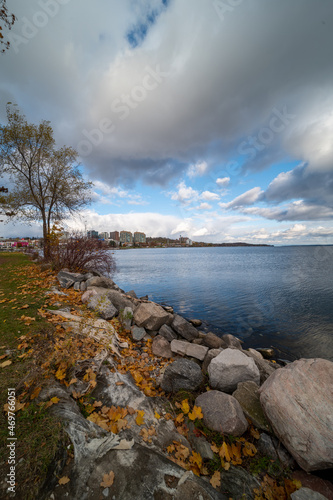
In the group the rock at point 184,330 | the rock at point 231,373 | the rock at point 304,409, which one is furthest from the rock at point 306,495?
the rock at point 184,330

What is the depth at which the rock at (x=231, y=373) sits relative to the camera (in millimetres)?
5488

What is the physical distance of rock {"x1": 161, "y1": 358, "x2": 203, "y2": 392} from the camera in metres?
5.25

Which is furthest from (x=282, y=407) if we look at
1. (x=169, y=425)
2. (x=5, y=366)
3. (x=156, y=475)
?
(x=5, y=366)

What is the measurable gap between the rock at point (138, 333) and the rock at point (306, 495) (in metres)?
6.00

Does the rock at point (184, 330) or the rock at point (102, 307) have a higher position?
the rock at point (102, 307)

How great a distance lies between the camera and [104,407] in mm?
4047

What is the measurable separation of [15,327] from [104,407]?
360 centimetres

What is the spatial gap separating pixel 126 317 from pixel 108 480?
248 inches

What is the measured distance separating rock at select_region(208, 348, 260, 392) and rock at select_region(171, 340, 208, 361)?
1.53 metres

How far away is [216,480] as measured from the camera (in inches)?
128

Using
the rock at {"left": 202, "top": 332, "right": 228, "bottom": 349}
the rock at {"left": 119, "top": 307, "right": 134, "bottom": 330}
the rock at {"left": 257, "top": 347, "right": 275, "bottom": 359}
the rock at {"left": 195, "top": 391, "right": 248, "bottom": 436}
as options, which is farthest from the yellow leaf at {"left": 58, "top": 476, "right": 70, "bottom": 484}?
the rock at {"left": 257, "top": 347, "right": 275, "bottom": 359}

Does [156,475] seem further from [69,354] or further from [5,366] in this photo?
[5,366]

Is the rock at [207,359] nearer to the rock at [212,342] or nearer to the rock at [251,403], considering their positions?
the rock at [251,403]

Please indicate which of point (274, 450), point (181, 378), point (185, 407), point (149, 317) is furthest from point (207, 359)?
point (149, 317)
